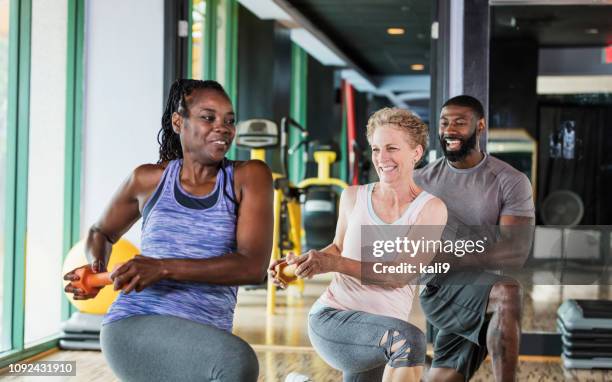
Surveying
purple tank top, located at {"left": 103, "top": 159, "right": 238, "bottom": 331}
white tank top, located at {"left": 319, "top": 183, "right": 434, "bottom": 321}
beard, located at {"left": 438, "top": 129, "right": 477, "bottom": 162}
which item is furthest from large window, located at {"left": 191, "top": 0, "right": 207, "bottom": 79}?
purple tank top, located at {"left": 103, "top": 159, "right": 238, "bottom": 331}

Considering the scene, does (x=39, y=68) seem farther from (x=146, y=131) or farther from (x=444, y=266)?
(x=444, y=266)

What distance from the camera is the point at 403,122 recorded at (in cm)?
244

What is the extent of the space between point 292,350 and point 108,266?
1128mm

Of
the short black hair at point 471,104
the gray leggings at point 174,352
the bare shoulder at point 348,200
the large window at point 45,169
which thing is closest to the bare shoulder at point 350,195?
the bare shoulder at point 348,200

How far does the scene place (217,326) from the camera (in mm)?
2027

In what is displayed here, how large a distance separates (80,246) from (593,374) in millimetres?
2722

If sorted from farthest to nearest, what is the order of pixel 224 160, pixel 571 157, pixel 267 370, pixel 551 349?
pixel 571 157
pixel 551 349
pixel 267 370
pixel 224 160

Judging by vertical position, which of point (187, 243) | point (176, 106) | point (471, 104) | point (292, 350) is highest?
point (471, 104)

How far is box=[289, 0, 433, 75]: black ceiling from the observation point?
8.32m

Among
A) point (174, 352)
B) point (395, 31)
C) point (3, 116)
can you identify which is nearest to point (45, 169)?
point (3, 116)

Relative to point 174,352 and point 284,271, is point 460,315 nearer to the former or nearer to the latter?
point 284,271

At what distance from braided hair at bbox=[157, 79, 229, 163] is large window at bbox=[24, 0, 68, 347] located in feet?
8.08

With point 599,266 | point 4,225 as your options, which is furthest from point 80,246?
point 599,266

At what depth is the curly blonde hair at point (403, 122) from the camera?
2.43 metres
